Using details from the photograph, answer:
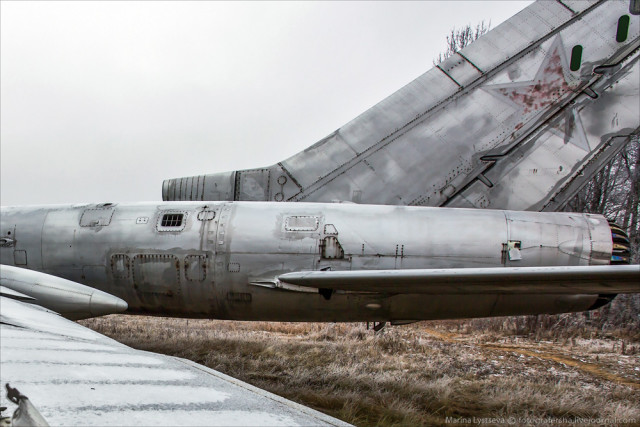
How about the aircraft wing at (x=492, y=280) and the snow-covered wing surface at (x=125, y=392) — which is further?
the aircraft wing at (x=492, y=280)

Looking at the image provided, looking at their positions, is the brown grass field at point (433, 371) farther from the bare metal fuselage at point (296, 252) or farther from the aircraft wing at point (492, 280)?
the aircraft wing at point (492, 280)

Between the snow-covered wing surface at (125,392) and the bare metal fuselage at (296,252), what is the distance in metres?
3.31

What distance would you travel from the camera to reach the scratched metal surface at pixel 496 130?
19.2 feet

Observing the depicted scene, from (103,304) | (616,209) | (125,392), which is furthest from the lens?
(616,209)

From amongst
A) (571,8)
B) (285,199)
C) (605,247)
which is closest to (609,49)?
(571,8)

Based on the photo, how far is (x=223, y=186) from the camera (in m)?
6.55

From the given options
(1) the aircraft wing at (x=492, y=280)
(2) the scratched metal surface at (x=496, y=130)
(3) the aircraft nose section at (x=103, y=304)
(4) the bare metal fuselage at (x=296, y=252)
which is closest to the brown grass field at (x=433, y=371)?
(4) the bare metal fuselage at (x=296, y=252)

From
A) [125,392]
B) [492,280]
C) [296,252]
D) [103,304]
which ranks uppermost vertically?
[296,252]

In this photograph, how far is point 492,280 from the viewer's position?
13.1 feet

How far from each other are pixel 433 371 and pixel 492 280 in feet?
11.0

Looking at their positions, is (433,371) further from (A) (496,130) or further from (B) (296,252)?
(A) (496,130)

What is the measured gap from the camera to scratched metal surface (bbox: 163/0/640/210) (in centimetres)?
586

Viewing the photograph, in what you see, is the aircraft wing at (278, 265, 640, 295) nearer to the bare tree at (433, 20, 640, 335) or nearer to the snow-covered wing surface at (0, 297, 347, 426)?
the snow-covered wing surface at (0, 297, 347, 426)

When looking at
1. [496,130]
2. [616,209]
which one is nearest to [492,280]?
[496,130]
